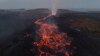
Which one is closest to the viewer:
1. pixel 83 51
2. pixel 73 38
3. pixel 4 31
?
pixel 83 51

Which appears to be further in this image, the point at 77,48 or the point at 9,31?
the point at 9,31

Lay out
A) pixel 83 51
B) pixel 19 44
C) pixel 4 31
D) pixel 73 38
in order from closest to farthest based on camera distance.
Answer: pixel 83 51
pixel 19 44
pixel 73 38
pixel 4 31

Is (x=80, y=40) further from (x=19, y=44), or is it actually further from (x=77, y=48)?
(x=19, y=44)

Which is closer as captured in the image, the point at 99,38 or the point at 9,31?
the point at 99,38

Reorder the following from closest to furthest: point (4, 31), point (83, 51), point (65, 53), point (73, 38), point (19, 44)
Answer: point (65, 53) < point (83, 51) < point (19, 44) < point (73, 38) < point (4, 31)

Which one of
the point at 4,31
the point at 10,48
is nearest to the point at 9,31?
the point at 4,31

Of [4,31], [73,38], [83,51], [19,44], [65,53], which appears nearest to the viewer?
[65,53]

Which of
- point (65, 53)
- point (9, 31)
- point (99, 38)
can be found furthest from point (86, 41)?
point (9, 31)

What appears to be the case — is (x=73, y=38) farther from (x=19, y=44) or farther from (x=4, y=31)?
(x=4, y=31)
